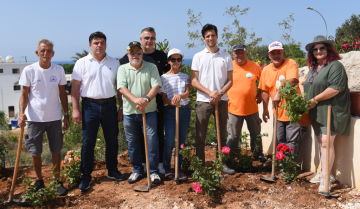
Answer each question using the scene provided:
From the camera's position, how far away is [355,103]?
4078 millimetres

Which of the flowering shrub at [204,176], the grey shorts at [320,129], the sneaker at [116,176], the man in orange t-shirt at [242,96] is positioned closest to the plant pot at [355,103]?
the grey shorts at [320,129]

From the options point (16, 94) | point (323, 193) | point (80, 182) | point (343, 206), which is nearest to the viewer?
point (343, 206)

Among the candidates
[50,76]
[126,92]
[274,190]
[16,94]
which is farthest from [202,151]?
[16,94]

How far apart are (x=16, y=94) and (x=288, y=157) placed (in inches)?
1979

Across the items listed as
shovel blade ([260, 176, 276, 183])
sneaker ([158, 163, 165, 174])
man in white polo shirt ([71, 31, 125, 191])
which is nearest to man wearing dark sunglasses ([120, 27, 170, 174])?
sneaker ([158, 163, 165, 174])

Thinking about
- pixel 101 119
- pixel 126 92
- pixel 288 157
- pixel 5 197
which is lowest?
pixel 5 197

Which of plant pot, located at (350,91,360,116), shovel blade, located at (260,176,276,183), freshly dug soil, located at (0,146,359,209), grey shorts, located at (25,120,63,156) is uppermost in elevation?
plant pot, located at (350,91,360,116)

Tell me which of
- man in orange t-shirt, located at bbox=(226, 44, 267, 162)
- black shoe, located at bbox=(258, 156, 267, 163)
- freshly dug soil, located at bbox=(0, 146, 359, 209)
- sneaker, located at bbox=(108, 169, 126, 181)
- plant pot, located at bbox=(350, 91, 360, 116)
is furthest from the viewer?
black shoe, located at bbox=(258, 156, 267, 163)

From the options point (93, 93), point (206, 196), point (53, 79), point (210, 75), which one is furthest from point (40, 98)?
point (206, 196)

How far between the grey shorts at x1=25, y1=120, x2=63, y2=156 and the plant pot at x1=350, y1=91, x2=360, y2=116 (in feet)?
14.4

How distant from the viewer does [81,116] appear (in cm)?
429

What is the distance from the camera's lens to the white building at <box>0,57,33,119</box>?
145 ft

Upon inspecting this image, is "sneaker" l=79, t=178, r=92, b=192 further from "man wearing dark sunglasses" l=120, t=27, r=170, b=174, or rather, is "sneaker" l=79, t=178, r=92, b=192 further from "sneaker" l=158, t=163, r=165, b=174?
"sneaker" l=158, t=163, r=165, b=174

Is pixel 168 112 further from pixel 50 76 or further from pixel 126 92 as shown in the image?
pixel 50 76
